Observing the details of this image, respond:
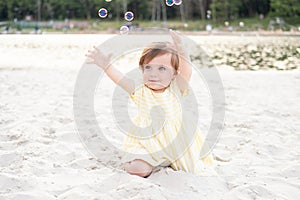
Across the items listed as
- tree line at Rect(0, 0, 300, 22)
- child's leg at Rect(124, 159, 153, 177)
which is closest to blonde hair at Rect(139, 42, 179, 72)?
child's leg at Rect(124, 159, 153, 177)

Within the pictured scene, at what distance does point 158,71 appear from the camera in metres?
2.78

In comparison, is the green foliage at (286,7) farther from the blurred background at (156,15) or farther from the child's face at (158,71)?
the child's face at (158,71)

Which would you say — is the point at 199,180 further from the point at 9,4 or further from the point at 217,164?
the point at 9,4

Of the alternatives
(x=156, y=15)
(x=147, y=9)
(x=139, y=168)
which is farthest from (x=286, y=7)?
(x=139, y=168)

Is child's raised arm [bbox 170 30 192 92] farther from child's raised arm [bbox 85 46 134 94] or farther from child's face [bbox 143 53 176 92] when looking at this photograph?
child's raised arm [bbox 85 46 134 94]

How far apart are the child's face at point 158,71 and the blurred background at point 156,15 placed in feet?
110

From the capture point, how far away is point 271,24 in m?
37.8

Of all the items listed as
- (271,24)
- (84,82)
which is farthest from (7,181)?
(271,24)

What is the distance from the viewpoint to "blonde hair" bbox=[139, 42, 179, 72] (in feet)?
9.14

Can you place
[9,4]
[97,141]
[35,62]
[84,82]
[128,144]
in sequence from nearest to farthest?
[128,144], [97,141], [84,82], [35,62], [9,4]

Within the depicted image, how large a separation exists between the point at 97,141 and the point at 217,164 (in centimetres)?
109

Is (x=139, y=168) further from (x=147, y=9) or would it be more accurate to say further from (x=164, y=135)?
(x=147, y=9)

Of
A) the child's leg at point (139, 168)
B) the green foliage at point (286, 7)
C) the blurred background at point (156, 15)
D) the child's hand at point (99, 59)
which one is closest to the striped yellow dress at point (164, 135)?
the child's leg at point (139, 168)

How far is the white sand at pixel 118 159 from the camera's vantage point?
248 cm
